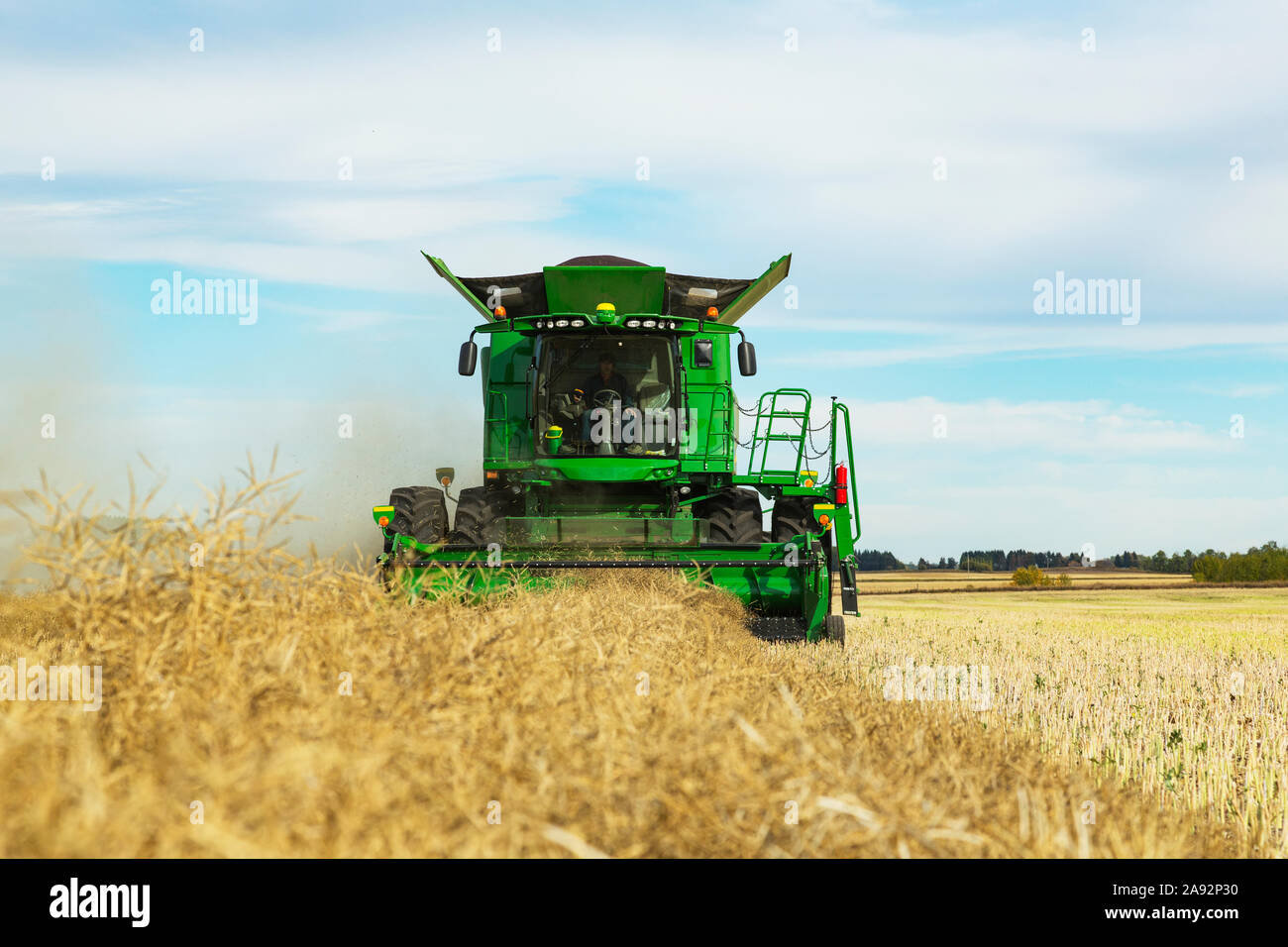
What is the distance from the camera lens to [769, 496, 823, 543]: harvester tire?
32.5 feet

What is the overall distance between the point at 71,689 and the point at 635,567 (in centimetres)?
502

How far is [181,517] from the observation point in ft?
12.9

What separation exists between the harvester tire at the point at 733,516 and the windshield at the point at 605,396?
62 centimetres

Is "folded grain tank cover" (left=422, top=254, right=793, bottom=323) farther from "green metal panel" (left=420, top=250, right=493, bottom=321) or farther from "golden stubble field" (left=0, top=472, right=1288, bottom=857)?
"golden stubble field" (left=0, top=472, right=1288, bottom=857)

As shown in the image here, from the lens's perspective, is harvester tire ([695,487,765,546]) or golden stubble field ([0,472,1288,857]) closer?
golden stubble field ([0,472,1288,857])

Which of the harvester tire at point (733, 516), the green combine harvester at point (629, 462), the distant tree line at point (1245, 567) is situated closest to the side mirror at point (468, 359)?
Answer: the green combine harvester at point (629, 462)

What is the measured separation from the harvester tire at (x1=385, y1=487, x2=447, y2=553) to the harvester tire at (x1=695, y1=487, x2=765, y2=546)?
2368 millimetres

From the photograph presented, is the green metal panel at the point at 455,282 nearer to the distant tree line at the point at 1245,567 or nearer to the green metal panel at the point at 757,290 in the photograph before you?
the green metal panel at the point at 757,290

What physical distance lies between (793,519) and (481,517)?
9.52 ft

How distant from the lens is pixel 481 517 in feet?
30.6

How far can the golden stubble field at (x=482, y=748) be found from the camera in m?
2.48

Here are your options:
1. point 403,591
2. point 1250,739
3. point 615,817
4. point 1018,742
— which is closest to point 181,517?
point 403,591

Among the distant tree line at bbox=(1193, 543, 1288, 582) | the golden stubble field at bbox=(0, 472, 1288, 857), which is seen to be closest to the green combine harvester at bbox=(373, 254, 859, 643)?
the golden stubble field at bbox=(0, 472, 1288, 857)

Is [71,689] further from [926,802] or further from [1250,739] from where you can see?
[1250,739]
